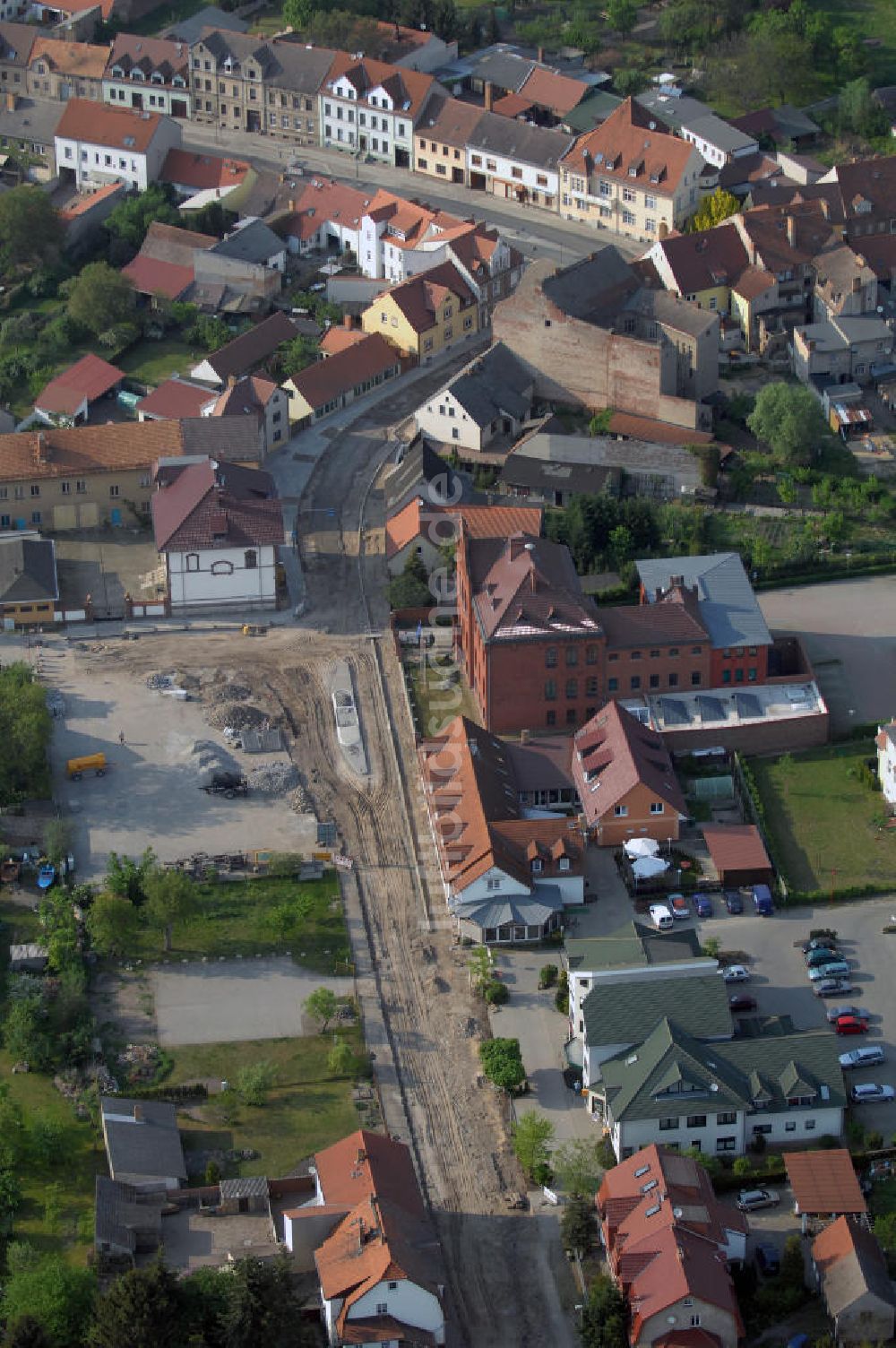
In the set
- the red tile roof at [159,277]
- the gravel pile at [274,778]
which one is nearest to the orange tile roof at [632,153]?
the red tile roof at [159,277]

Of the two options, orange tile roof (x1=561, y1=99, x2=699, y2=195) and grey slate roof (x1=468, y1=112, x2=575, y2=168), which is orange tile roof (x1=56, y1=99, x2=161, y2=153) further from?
orange tile roof (x1=561, y1=99, x2=699, y2=195)

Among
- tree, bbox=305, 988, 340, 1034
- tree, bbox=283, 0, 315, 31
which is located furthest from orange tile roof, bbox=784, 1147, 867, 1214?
tree, bbox=283, 0, 315, 31

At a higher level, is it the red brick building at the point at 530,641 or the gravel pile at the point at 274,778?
the red brick building at the point at 530,641

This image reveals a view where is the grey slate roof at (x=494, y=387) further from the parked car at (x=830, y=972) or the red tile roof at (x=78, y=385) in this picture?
the parked car at (x=830, y=972)

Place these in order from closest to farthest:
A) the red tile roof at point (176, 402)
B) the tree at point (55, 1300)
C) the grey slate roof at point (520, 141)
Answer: the tree at point (55, 1300) < the red tile roof at point (176, 402) < the grey slate roof at point (520, 141)

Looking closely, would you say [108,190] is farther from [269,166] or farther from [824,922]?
[824,922]

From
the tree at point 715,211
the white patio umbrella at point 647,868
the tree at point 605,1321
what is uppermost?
the tree at point 715,211

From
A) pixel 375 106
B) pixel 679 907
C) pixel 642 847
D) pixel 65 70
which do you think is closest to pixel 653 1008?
pixel 679 907
